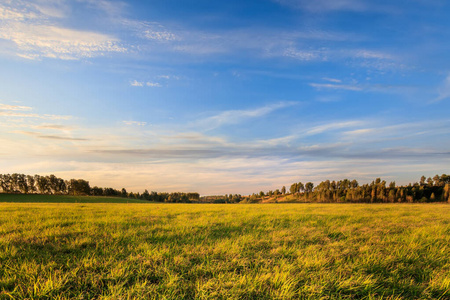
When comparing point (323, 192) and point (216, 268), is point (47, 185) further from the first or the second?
point (323, 192)

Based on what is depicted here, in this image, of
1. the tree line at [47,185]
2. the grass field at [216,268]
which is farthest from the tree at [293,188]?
the grass field at [216,268]

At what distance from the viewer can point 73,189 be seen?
4085 inches

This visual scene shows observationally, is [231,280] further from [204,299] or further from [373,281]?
[373,281]

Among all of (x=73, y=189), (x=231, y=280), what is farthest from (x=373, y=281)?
(x=73, y=189)

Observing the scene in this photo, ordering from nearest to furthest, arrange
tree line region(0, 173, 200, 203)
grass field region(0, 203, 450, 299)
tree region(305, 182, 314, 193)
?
1. grass field region(0, 203, 450, 299)
2. tree line region(0, 173, 200, 203)
3. tree region(305, 182, 314, 193)

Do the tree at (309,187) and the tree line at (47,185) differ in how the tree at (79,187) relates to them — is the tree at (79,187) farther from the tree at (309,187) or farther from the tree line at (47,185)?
the tree at (309,187)

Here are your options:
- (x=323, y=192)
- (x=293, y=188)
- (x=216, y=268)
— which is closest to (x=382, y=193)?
(x=323, y=192)

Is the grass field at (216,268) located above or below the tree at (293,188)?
above

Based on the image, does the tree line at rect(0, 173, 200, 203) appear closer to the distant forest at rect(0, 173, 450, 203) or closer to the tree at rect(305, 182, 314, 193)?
the distant forest at rect(0, 173, 450, 203)

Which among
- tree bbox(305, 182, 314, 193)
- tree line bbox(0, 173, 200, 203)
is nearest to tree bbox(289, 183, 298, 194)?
tree bbox(305, 182, 314, 193)

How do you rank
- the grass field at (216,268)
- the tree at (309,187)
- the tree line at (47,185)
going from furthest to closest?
the tree at (309,187) → the tree line at (47,185) → the grass field at (216,268)

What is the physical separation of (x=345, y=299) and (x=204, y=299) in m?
2.17

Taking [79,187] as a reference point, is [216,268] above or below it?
above

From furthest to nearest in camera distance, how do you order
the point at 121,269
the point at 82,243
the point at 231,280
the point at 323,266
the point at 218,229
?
the point at 218,229
the point at 82,243
the point at 323,266
the point at 121,269
the point at 231,280
